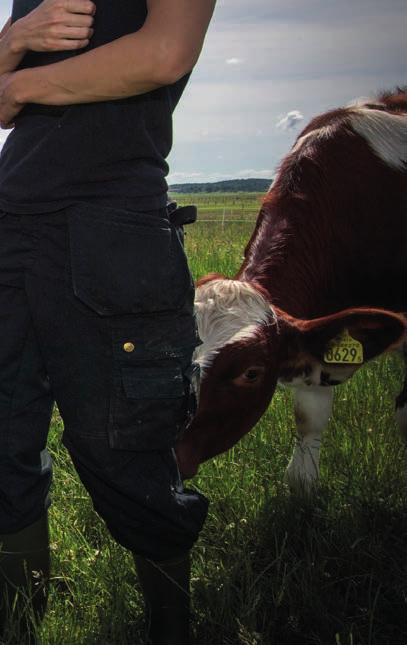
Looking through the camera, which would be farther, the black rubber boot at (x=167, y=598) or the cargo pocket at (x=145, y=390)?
the black rubber boot at (x=167, y=598)

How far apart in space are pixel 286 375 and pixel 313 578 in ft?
2.99

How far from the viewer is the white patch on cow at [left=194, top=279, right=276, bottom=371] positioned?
305 cm

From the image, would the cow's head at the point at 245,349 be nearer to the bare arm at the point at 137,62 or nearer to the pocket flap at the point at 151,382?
the pocket flap at the point at 151,382

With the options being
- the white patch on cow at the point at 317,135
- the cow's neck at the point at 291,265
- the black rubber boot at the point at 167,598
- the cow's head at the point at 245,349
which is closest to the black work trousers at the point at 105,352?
the black rubber boot at the point at 167,598

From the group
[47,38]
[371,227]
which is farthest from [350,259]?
[47,38]

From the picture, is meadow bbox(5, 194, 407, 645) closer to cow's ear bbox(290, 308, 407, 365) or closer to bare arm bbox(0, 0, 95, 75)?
cow's ear bbox(290, 308, 407, 365)

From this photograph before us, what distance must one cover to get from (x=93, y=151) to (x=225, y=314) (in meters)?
1.28

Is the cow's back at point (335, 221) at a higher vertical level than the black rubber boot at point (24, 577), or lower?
higher

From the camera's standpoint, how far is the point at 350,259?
3.69 m

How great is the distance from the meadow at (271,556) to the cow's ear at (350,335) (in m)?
0.54

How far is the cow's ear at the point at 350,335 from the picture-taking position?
312 cm

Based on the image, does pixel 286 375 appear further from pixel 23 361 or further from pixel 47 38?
pixel 47 38

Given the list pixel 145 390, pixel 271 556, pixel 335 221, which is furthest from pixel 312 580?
pixel 335 221

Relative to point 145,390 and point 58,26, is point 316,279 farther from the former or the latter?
point 58,26
